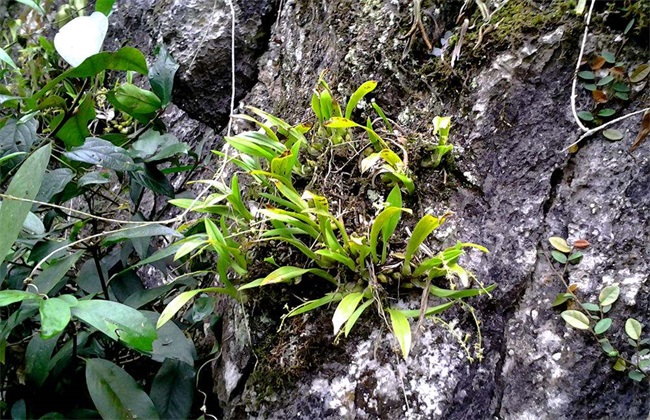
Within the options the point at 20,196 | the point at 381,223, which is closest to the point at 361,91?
the point at 381,223

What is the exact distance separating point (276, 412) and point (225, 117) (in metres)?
1.02

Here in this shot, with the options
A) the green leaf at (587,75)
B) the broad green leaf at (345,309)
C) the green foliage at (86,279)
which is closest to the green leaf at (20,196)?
the green foliage at (86,279)

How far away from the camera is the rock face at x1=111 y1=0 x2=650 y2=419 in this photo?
0.87m

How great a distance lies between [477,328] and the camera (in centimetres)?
91

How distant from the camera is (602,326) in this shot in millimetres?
852

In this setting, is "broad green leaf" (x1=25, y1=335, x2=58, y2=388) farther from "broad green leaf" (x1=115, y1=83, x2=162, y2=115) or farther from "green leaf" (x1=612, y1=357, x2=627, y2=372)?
"green leaf" (x1=612, y1=357, x2=627, y2=372)

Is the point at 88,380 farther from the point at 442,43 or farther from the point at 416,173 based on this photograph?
the point at 442,43

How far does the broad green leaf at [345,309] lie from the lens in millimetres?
808

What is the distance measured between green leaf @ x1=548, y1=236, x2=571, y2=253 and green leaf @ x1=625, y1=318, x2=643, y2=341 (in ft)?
0.52

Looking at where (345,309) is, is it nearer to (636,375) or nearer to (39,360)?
(636,375)

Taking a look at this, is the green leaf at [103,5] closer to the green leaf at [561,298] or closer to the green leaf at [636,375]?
the green leaf at [561,298]

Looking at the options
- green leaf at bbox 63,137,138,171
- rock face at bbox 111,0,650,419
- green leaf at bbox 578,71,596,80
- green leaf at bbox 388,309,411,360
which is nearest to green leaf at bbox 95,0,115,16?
green leaf at bbox 63,137,138,171

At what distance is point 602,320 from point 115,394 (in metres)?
0.88

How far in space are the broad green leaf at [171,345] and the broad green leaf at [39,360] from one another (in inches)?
8.3
